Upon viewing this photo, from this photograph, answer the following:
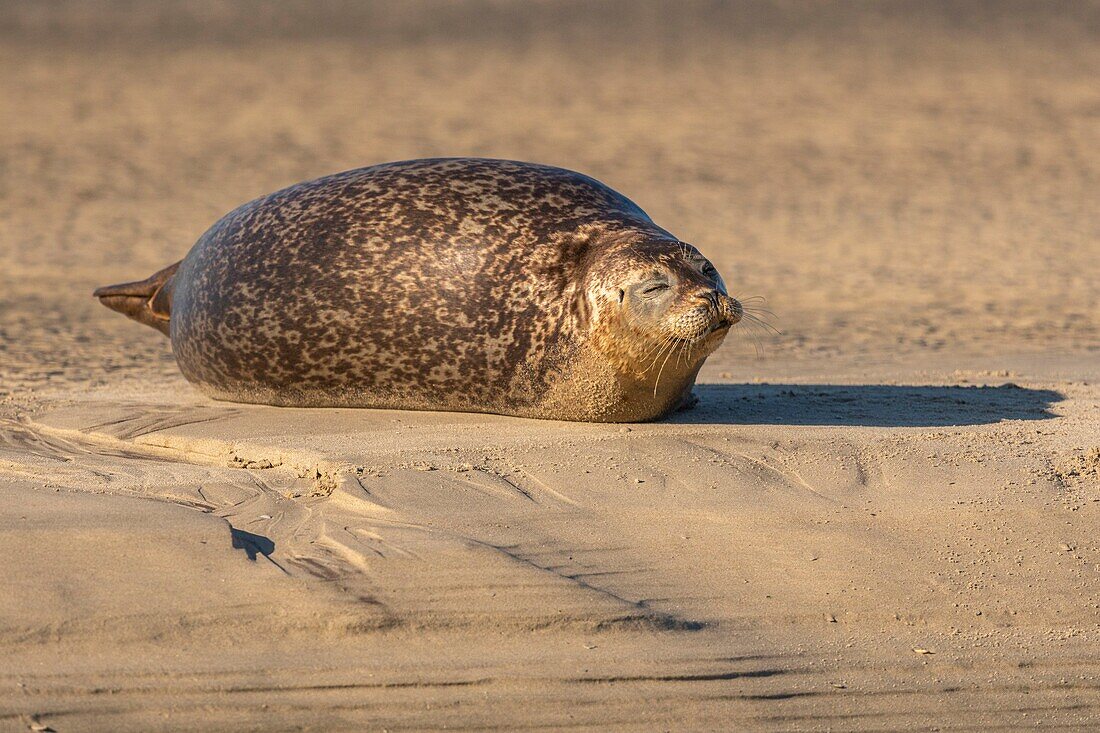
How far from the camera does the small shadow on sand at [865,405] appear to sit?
5.65 metres

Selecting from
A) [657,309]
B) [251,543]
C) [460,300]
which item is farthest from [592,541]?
[460,300]

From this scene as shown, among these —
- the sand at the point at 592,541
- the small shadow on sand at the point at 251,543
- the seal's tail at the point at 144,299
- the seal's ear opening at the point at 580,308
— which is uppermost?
the seal's ear opening at the point at 580,308

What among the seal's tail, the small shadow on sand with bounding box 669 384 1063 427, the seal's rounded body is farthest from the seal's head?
the seal's tail

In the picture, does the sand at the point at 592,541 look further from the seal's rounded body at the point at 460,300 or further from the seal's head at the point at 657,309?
the seal's head at the point at 657,309

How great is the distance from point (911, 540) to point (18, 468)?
2767mm

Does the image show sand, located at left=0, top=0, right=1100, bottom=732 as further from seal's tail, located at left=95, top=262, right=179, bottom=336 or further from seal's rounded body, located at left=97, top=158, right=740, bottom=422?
seal's tail, located at left=95, top=262, right=179, bottom=336

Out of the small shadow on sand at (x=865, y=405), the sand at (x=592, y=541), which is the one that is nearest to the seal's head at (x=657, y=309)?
the sand at (x=592, y=541)

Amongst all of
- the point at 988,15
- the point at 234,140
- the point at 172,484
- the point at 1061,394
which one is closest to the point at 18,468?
the point at 172,484

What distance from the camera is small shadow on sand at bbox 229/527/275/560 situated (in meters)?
3.89

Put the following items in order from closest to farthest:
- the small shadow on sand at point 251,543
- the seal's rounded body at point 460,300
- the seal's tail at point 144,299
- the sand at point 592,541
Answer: the sand at point 592,541 < the small shadow on sand at point 251,543 < the seal's rounded body at point 460,300 < the seal's tail at point 144,299

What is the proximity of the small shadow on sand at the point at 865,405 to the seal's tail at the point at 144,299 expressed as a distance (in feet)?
8.08

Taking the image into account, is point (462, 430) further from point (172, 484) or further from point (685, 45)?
point (685, 45)

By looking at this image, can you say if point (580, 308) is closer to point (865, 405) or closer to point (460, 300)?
point (460, 300)

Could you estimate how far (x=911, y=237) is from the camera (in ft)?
45.3
